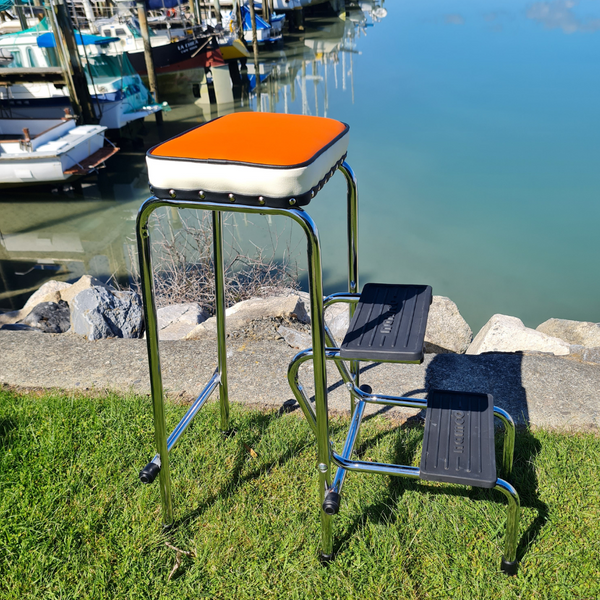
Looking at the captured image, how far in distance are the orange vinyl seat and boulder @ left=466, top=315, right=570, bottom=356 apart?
2.42 metres

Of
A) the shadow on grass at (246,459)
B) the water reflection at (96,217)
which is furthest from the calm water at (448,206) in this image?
the shadow on grass at (246,459)

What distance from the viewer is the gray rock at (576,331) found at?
13.3 ft

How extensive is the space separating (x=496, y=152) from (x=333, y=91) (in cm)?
853

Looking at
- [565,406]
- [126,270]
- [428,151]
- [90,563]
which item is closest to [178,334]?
[90,563]

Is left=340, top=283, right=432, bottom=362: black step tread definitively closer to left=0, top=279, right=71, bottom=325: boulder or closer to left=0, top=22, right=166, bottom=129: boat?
left=0, top=279, right=71, bottom=325: boulder

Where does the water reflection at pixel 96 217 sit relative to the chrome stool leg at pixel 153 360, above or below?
below

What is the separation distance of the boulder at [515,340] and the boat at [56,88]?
35.3 ft

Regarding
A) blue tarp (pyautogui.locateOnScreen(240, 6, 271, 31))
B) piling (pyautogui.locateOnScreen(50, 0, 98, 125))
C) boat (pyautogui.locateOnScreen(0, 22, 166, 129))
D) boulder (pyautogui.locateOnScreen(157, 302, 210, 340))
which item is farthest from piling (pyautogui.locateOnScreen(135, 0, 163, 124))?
boulder (pyautogui.locateOnScreen(157, 302, 210, 340))

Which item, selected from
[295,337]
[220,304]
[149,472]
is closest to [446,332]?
[295,337]

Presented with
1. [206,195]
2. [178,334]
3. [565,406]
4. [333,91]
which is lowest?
[333,91]

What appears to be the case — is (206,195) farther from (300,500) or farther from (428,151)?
(428,151)

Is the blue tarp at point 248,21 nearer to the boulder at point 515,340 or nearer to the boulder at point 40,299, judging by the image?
the boulder at point 40,299

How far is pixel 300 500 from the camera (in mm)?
2186

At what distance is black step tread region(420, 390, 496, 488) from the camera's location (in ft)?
5.74
